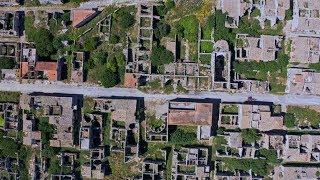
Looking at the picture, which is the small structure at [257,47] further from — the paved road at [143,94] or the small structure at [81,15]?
the small structure at [81,15]

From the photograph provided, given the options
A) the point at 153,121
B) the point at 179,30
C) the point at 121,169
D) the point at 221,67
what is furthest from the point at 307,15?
the point at 121,169

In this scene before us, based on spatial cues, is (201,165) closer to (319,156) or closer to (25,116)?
(319,156)

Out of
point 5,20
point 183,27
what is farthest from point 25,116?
point 183,27

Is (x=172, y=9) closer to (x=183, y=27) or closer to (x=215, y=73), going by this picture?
(x=183, y=27)

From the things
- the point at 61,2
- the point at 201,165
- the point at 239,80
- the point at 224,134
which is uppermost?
the point at 61,2

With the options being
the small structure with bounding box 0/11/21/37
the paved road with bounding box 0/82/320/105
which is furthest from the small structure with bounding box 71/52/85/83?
the small structure with bounding box 0/11/21/37

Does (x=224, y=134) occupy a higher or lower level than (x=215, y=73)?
lower

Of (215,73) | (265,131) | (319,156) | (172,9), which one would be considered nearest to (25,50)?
(172,9)

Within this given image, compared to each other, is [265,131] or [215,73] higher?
[215,73]
